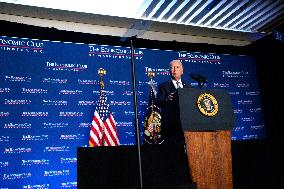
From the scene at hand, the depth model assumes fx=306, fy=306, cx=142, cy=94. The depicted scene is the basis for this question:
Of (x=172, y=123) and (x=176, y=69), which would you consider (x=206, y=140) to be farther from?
(x=176, y=69)

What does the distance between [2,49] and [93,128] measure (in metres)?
1.57

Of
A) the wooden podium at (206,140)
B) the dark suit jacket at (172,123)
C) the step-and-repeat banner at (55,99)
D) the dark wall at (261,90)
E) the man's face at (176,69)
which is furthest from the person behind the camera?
the step-and-repeat banner at (55,99)

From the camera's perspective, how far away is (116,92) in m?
4.46

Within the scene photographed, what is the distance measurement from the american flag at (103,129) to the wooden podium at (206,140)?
198 centimetres

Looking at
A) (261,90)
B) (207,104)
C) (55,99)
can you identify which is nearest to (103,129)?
(55,99)

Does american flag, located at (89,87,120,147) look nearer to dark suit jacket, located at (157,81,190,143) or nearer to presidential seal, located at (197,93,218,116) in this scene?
dark suit jacket, located at (157,81,190,143)

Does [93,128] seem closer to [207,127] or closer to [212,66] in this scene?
[207,127]

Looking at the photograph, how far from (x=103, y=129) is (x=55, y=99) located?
807 millimetres

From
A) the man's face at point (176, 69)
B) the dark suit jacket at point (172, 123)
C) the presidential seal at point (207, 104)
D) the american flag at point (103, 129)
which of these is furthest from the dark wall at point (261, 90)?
the american flag at point (103, 129)

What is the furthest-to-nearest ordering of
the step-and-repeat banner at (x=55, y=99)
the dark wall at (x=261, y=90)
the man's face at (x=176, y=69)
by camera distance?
the step-and-repeat banner at (x=55, y=99) < the man's face at (x=176, y=69) < the dark wall at (x=261, y=90)

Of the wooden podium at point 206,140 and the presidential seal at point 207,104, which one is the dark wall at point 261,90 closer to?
the wooden podium at point 206,140

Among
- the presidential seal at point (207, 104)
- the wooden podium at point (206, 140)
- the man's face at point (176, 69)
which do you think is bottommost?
the wooden podium at point (206, 140)

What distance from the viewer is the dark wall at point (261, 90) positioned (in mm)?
2168

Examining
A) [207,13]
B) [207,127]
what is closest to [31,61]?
[207,13]
